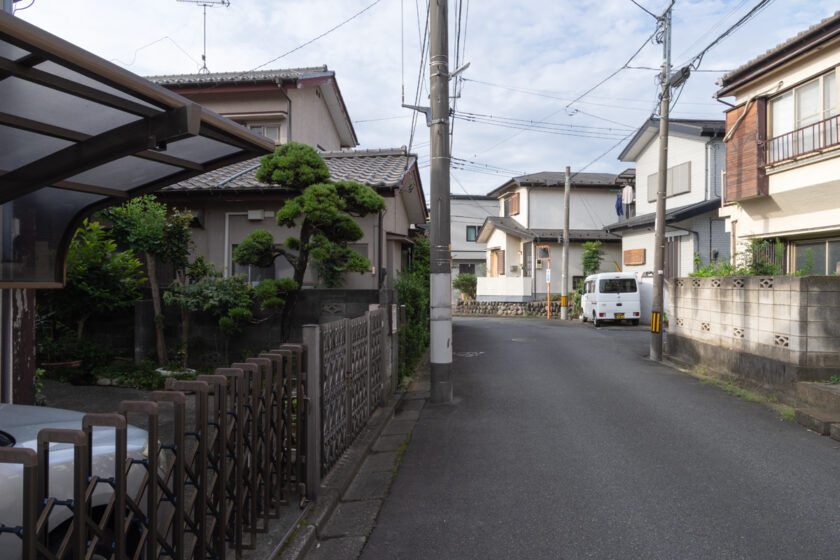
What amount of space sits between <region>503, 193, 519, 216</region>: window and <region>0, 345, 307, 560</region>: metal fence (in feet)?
102

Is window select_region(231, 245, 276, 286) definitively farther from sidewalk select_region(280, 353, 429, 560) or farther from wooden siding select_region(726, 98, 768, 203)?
wooden siding select_region(726, 98, 768, 203)

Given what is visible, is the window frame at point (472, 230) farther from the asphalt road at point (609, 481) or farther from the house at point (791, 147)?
the asphalt road at point (609, 481)

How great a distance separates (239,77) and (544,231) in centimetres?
2045

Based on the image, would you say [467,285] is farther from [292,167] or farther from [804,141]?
[292,167]

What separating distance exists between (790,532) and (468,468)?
2.62 metres

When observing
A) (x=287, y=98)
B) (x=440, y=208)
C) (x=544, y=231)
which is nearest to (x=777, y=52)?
(x=440, y=208)

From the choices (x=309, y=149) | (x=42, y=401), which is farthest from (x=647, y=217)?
(x=42, y=401)

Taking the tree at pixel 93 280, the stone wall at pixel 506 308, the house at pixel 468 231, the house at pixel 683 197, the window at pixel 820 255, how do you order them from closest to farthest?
the tree at pixel 93 280
the window at pixel 820 255
the house at pixel 683 197
the stone wall at pixel 506 308
the house at pixel 468 231

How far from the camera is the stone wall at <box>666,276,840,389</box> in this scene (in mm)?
7820

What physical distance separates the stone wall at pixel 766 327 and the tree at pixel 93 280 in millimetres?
10510

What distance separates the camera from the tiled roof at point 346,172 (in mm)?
11453

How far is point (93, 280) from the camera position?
31.6 feet

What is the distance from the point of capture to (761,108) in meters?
12.5

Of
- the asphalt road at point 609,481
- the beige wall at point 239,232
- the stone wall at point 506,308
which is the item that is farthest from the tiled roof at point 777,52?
the stone wall at point 506,308
